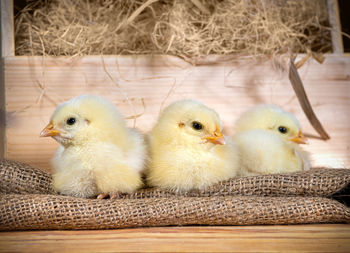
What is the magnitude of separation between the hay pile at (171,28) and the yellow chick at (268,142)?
1.33ft

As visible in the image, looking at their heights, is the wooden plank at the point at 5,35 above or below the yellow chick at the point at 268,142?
above

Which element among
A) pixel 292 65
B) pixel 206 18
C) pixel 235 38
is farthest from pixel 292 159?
pixel 206 18

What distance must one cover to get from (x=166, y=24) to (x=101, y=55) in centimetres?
41

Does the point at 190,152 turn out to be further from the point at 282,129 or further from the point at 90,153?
the point at 282,129

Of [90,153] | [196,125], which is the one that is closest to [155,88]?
[196,125]

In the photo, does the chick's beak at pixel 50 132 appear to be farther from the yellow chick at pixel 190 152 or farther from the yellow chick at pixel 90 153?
the yellow chick at pixel 190 152

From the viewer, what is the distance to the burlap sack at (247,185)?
51.3 inches

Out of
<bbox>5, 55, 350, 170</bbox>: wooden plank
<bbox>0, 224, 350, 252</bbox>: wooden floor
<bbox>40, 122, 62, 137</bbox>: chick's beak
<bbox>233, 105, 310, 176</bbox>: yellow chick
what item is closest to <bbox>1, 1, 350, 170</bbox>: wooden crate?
<bbox>5, 55, 350, 170</bbox>: wooden plank

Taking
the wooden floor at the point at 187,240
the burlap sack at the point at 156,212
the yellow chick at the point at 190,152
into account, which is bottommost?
the wooden floor at the point at 187,240

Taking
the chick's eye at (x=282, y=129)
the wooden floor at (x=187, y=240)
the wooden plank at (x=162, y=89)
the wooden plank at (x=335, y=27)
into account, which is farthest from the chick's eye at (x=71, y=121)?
the wooden plank at (x=335, y=27)

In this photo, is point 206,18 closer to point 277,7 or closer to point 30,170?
point 277,7

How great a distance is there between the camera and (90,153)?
126cm

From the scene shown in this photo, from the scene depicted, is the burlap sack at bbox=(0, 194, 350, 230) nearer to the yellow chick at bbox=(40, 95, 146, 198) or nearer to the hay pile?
the yellow chick at bbox=(40, 95, 146, 198)

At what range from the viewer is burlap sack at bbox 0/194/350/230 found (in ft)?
3.67
